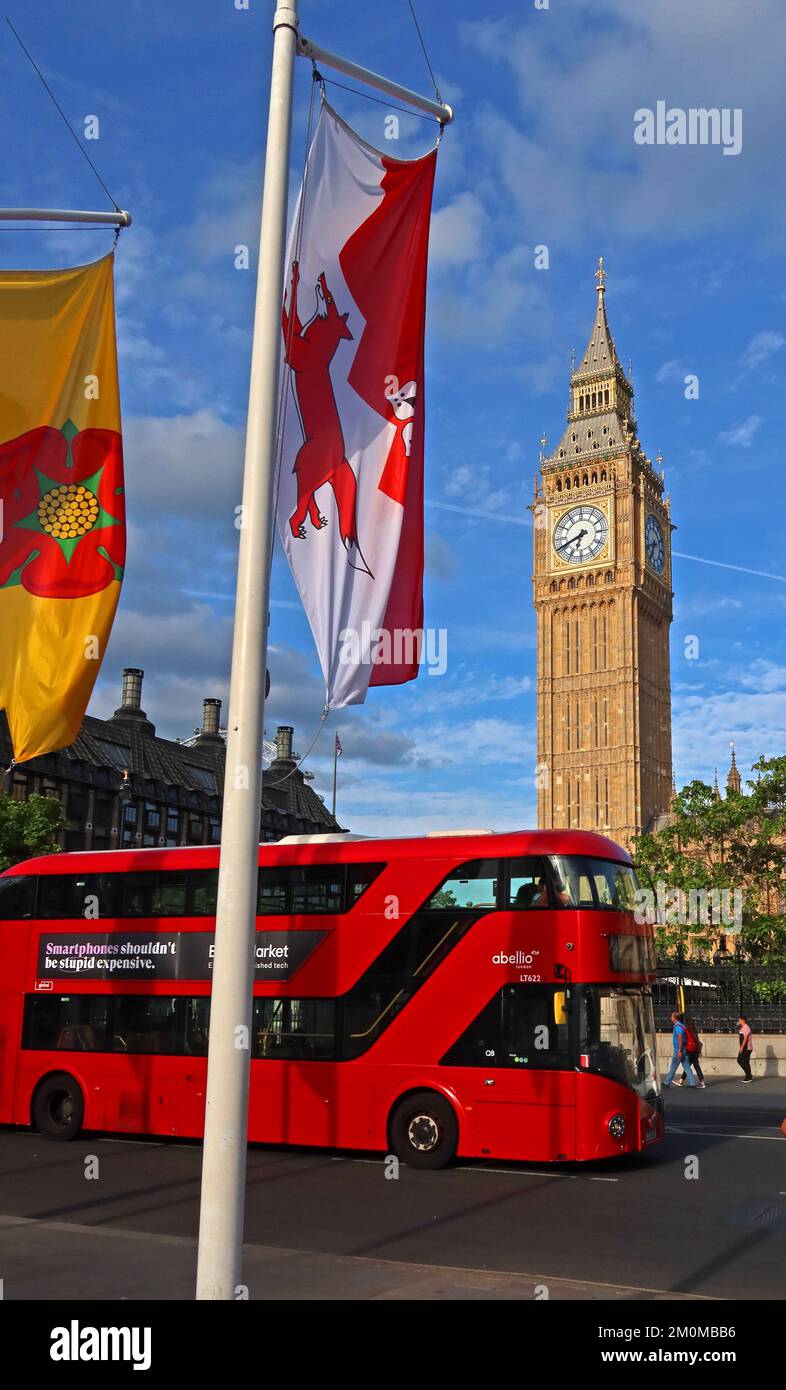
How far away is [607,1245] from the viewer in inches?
417

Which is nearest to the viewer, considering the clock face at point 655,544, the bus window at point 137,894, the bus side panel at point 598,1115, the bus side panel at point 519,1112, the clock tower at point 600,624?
the bus side panel at point 598,1115

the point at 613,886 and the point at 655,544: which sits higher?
the point at 655,544

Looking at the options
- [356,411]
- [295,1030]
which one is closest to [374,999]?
[295,1030]

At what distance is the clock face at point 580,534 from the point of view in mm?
110688

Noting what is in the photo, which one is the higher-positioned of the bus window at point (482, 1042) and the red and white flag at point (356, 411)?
the red and white flag at point (356, 411)

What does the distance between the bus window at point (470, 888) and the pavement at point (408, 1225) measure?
3.32 meters

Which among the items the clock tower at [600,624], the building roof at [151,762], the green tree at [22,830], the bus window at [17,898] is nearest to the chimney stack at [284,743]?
the building roof at [151,762]

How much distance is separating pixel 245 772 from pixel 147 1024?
1227 centimetres

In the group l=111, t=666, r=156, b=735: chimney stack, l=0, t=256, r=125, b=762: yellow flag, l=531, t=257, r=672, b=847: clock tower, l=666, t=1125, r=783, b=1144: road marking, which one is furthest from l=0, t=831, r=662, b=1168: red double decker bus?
l=531, t=257, r=672, b=847: clock tower

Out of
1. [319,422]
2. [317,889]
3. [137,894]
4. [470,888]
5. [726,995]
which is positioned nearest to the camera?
[319,422]

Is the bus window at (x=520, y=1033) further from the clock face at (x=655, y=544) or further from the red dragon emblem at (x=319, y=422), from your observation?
the clock face at (x=655, y=544)

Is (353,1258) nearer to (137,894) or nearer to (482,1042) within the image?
(482,1042)

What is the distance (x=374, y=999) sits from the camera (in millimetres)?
16094

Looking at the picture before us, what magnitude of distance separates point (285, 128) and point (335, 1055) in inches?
481
